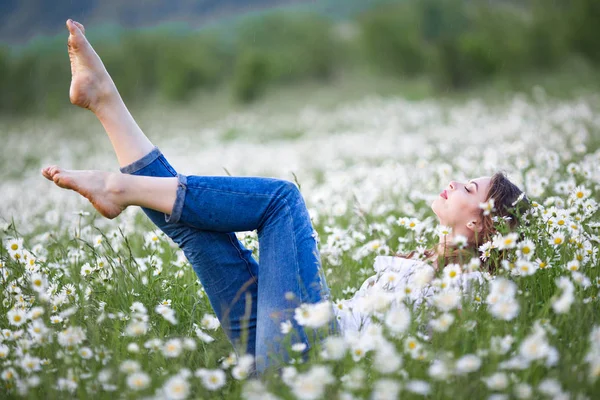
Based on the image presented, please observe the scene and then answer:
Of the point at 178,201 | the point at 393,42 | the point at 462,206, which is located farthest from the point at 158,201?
the point at 393,42

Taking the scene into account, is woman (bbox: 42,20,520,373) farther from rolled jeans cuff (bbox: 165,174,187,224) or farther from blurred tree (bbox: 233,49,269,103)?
blurred tree (bbox: 233,49,269,103)

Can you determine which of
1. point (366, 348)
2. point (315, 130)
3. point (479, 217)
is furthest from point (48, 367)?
point (315, 130)

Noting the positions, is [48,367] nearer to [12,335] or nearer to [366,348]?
[12,335]

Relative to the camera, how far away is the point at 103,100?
2461 millimetres

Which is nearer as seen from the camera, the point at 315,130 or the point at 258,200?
the point at 258,200

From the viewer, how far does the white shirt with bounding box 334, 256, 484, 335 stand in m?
1.83

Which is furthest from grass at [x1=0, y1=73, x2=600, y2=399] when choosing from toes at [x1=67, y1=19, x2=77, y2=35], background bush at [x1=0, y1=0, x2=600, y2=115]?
background bush at [x1=0, y1=0, x2=600, y2=115]

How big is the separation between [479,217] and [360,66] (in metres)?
30.1

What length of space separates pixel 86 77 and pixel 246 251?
44.4 inches

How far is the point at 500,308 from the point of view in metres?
1.71

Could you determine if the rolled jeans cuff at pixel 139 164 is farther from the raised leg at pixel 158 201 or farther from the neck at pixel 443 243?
the neck at pixel 443 243

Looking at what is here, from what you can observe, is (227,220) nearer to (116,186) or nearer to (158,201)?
(158,201)

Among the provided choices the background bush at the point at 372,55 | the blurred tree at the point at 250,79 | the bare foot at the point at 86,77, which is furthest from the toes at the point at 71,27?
the blurred tree at the point at 250,79

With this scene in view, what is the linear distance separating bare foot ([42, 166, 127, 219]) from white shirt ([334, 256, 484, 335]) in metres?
1.05
